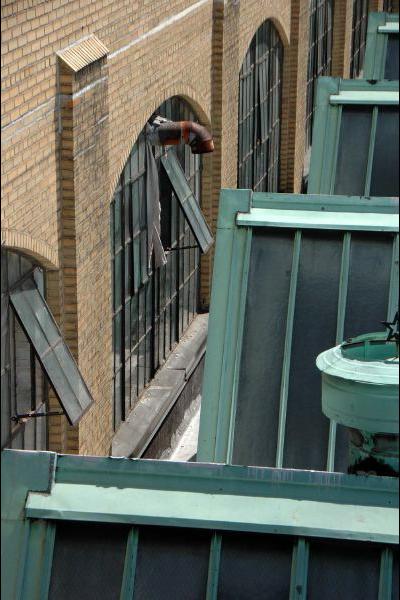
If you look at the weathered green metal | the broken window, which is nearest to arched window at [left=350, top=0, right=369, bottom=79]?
the broken window

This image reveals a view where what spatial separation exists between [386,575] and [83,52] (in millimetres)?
7299

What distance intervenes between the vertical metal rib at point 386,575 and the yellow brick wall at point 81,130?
4.88 meters

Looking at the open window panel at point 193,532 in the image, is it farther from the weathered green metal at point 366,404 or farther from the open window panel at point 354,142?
the open window panel at point 354,142

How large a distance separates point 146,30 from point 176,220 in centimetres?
377

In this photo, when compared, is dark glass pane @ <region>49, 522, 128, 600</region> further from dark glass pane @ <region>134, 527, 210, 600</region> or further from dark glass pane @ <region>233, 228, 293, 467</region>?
dark glass pane @ <region>233, 228, 293, 467</region>

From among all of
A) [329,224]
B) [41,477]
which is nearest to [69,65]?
[329,224]

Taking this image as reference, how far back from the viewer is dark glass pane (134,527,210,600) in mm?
5359

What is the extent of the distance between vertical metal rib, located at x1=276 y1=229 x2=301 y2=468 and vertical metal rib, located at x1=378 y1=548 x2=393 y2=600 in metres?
3.08

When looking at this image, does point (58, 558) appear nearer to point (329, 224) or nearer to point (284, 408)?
point (284, 408)

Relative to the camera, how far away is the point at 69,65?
11008 mm

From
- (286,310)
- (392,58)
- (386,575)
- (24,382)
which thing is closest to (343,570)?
(386,575)

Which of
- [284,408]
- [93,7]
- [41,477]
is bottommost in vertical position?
[41,477]

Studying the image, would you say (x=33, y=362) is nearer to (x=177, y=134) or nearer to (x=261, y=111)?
(x=177, y=134)

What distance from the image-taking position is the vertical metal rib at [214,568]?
17.5ft
